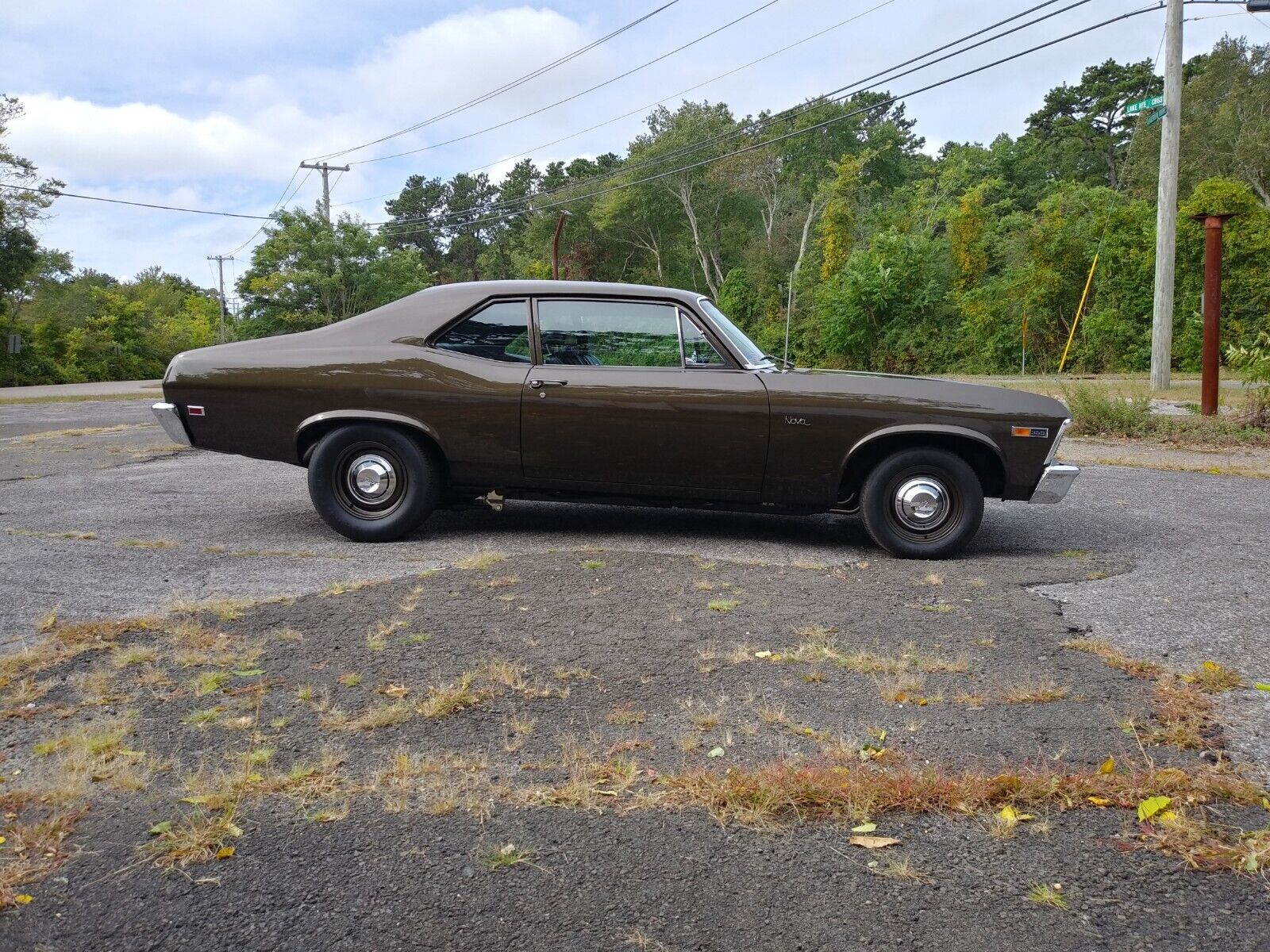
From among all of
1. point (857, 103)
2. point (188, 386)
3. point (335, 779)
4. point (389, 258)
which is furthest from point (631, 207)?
point (335, 779)

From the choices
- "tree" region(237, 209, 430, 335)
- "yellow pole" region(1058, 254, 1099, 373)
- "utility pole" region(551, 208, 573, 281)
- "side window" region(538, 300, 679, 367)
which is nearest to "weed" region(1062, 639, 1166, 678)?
"side window" region(538, 300, 679, 367)

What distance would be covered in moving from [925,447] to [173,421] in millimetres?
4372

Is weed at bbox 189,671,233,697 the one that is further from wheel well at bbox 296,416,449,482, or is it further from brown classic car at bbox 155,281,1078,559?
wheel well at bbox 296,416,449,482

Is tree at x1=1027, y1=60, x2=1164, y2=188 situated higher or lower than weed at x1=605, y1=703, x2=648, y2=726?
higher

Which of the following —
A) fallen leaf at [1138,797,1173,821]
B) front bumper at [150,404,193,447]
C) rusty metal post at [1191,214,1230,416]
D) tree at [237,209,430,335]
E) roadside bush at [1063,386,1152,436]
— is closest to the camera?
fallen leaf at [1138,797,1173,821]

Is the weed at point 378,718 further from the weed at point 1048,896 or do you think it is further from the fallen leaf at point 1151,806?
the fallen leaf at point 1151,806

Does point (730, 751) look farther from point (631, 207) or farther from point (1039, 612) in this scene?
point (631, 207)

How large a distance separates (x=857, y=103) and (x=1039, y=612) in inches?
2497

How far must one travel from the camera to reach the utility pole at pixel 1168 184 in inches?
645

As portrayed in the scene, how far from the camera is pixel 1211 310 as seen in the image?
12320 millimetres

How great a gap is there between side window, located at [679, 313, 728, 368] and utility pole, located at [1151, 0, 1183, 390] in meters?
13.8

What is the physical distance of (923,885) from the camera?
7.20 ft

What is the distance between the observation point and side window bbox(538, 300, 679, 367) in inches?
222

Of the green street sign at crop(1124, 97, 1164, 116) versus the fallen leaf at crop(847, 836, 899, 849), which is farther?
the green street sign at crop(1124, 97, 1164, 116)
